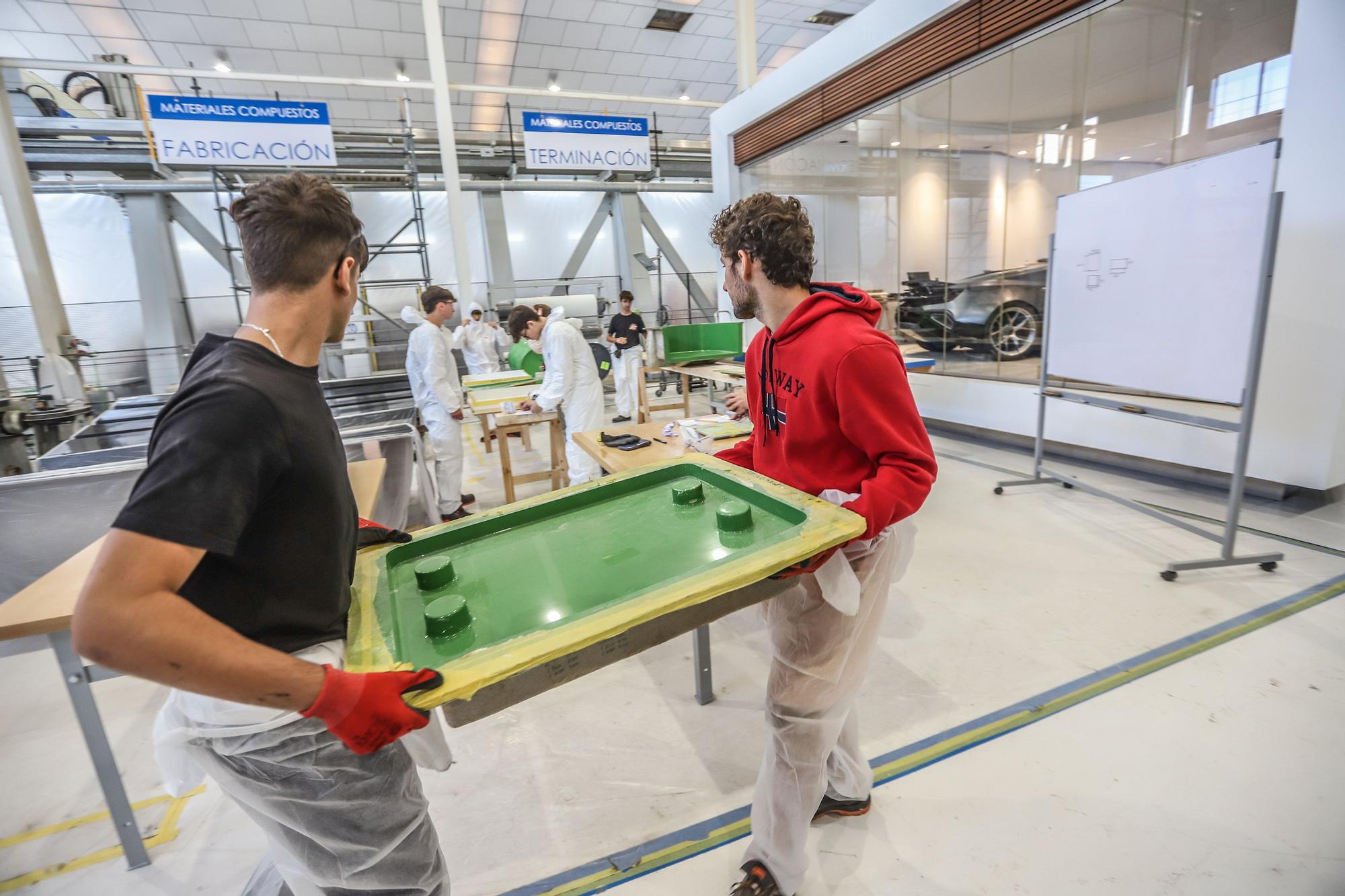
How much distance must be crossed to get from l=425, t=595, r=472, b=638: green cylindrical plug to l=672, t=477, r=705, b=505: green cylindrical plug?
537mm

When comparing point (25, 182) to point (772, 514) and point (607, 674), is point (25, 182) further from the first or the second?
point (772, 514)

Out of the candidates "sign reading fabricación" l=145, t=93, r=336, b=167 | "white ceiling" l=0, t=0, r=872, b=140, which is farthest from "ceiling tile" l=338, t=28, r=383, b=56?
"sign reading fabricación" l=145, t=93, r=336, b=167

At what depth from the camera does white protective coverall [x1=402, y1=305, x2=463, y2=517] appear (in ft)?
14.0

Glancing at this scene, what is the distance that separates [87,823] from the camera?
1.81m

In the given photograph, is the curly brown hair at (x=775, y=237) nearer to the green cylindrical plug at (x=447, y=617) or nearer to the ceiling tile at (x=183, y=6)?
the green cylindrical plug at (x=447, y=617)

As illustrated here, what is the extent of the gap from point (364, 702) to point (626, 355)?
7164mm

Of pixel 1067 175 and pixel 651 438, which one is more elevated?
pixel 1067 175

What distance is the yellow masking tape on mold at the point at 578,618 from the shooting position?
714mm

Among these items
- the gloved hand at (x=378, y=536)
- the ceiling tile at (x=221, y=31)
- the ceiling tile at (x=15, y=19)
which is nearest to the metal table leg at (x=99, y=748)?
the gloved hand at (x=378, y=536)

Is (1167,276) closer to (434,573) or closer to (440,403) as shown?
(434,573)

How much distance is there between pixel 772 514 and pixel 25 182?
1022 cm

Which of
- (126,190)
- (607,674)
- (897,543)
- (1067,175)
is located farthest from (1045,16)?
(126,190)

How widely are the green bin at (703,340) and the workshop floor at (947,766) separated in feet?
14.7

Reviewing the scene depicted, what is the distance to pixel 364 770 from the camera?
3.05 feet
